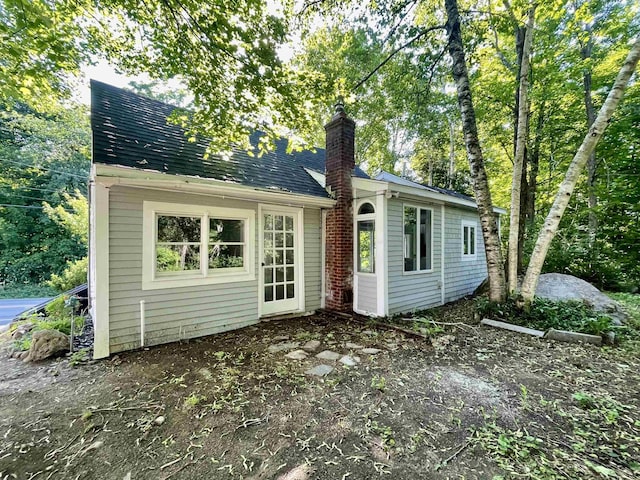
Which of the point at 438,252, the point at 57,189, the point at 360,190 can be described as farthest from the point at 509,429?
the point at 57,189

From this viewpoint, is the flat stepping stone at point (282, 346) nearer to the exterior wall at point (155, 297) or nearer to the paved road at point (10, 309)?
the exterior wall at point (155, 297)

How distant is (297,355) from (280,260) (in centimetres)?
220

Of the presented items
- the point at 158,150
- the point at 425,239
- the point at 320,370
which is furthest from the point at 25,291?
the point at 425,239

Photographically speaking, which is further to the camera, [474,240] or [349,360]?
[474,240]

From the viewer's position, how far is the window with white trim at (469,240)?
7793mm

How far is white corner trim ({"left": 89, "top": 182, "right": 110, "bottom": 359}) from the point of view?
11.8 feet

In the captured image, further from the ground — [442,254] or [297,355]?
[442,254]

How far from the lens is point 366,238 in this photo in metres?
5.83

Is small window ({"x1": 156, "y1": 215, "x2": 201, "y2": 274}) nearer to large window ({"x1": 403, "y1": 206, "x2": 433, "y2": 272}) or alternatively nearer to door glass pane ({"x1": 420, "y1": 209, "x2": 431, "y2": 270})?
large window ({"x1": 403, "y1": 206, "x2": 433, "y2": 272})

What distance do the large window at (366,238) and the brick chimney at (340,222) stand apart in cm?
20

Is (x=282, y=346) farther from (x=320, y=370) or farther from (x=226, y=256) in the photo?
(x=226, y=256)

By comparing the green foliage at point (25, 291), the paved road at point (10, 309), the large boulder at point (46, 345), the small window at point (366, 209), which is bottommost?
the green foliage at point (25, 291)

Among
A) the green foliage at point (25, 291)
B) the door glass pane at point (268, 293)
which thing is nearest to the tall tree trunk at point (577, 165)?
the door glass pane at point (268, 293)

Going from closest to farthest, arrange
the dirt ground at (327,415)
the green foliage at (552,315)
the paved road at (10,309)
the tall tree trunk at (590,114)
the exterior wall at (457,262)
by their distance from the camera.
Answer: the dirt ground at (327,415) < the green foliage at (552,315) < the exterior wall at (457,262) < the paved road at (10,309) < the tall tree trunk at (590,114)
